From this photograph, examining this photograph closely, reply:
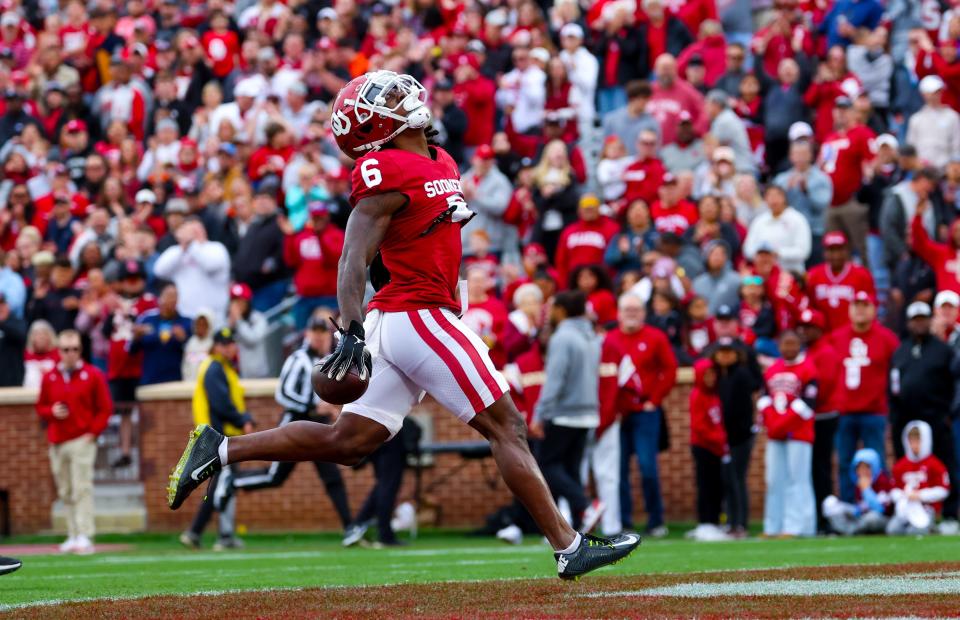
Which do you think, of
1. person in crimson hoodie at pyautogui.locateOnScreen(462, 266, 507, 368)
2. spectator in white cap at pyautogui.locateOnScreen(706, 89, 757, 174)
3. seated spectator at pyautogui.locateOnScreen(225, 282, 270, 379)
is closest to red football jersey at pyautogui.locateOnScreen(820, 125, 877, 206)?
spectator in white cap at pyautogui.locateOnScreen(706, 89, 757, 174)

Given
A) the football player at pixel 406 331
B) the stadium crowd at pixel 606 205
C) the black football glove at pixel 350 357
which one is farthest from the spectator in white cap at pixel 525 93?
the black football glove at pixel 350 357

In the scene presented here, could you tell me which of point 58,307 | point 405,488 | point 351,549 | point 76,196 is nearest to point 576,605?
point 351,549

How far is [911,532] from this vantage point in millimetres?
13742

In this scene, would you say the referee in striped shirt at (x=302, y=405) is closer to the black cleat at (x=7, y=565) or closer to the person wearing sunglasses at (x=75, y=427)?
the person wearing sunglasses at (x=75, y=427)

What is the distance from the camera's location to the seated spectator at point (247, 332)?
17.3 m

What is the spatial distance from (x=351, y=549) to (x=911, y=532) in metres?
4.53

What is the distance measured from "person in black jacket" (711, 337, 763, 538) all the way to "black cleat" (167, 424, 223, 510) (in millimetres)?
7513

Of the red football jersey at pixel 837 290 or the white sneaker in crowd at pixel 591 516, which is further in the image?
the red football jersey at pixel 837 290

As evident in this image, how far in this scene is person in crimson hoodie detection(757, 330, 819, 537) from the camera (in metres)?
14.0

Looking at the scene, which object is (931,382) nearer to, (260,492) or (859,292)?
(859,292)

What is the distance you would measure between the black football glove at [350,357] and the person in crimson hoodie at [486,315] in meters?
8.59

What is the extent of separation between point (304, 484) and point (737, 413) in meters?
4.55

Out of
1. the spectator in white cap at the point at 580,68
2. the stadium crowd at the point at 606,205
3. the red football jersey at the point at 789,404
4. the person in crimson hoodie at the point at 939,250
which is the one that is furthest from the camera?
the spectator in white cap at the point at 580,68

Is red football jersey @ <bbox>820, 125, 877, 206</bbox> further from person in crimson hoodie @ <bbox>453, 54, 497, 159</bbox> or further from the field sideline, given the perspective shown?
the field sideline
